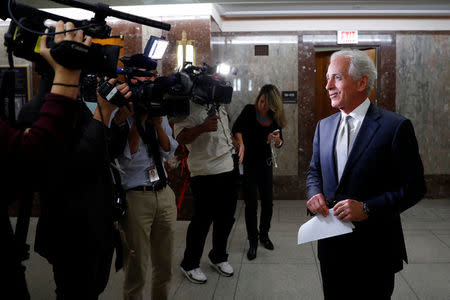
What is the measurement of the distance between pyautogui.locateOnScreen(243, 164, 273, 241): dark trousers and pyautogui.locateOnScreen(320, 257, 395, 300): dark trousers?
5.72 feet

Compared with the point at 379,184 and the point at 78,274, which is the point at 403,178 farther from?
the point at 78,274

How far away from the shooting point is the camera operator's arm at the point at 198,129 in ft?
9.21

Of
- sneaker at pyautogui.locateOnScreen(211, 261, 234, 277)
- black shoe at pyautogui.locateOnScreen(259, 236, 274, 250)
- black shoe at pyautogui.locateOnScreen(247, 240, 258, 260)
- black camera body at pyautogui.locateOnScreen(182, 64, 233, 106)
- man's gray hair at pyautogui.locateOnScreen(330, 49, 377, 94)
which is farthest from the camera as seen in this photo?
black shoe at pyautogui.locateOnScreen(259, 236, 274, 250)

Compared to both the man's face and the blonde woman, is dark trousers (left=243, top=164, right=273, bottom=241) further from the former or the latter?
the man's face

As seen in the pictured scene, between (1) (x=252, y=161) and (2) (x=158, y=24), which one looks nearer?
(2) (x=158, y=24)

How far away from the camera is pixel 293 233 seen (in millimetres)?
4254

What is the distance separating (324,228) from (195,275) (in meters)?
1.58

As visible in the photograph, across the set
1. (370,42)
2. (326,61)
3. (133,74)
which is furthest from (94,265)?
(326,61)

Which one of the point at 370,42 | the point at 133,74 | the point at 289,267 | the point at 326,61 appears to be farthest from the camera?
the point at 326,61

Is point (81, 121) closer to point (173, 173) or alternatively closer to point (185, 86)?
point (185, 86)

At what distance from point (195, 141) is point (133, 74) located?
1152 mm

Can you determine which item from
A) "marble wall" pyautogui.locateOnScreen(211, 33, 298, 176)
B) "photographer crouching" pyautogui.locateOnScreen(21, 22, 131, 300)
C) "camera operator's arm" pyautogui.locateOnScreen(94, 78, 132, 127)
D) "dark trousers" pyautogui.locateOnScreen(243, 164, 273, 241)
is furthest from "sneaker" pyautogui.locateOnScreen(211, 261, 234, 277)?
"marble wall" pyautogui.locateOnScreen(211, 33, 298, 176)

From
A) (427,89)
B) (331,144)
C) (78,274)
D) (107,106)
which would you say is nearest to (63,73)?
(107,106)

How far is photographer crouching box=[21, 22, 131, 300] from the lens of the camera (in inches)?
55.8
